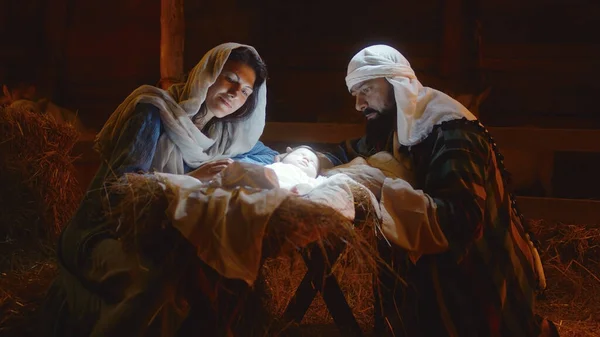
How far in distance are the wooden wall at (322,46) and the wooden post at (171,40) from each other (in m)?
1.41

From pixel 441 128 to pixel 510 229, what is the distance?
0.57 metres

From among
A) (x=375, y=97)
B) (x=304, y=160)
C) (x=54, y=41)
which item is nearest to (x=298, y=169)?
(x=304, y=160)

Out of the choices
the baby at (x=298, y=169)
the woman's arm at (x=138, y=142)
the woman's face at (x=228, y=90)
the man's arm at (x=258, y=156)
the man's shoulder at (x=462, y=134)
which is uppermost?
the woman's face at (x=228, y=90)

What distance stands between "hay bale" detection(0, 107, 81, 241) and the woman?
140 centimetres

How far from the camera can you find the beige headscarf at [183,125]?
2.85 m

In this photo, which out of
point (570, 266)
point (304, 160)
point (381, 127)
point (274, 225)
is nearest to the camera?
point (274, 225)

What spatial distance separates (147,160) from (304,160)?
0.77m

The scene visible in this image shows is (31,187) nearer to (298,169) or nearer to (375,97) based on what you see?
(298,169)

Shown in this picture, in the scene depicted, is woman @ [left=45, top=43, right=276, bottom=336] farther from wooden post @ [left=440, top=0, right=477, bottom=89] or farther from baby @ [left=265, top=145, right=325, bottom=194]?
wooden post @ [left=440, top=0, right=477, bottom=89]

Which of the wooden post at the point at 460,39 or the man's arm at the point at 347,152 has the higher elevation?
the wooden post at the point at 460,39

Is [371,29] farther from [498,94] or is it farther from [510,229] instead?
[510,229]

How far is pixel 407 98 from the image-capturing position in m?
2.90

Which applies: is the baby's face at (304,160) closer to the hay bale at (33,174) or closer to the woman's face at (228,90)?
the woman's face at (228,90)

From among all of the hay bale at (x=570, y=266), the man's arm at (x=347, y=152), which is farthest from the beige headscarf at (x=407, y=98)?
the hay bale at (x=570, y=266)
